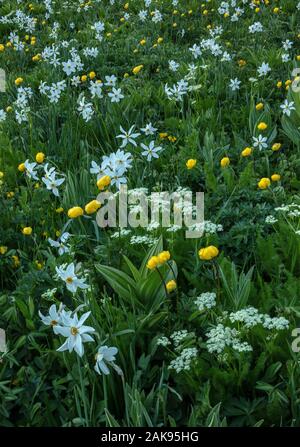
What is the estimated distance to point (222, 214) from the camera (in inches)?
103

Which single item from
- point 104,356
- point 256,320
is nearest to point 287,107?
point 256,320

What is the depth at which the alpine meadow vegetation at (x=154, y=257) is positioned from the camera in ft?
5.82

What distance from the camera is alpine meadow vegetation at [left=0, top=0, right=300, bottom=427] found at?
5.82 feet

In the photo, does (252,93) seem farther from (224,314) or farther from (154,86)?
(224,314)

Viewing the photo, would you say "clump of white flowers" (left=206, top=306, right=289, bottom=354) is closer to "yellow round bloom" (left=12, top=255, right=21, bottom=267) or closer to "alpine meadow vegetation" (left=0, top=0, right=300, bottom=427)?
"alpine meadow vegetation" (left=0, top=0, right=300, bottom=427)

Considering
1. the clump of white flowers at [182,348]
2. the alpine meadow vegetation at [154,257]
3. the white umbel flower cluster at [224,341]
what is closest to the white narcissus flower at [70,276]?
the alpine meadow vegetation at [154,257]

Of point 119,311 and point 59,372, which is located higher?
point 119,311

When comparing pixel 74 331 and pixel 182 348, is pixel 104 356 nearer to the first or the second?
pixel 74 331

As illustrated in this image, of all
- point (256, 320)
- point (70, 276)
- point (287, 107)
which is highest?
point (287, 107)

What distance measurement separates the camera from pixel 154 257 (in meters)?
1.89

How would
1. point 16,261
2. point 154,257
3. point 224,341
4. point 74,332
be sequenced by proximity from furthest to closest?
point 16,261 → point 154,257 → point 224,341 → point 74,332

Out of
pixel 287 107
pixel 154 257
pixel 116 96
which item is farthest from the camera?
pixel 116 96

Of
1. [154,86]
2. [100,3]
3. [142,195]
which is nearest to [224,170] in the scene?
[142,195]

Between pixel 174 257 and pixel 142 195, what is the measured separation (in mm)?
318
